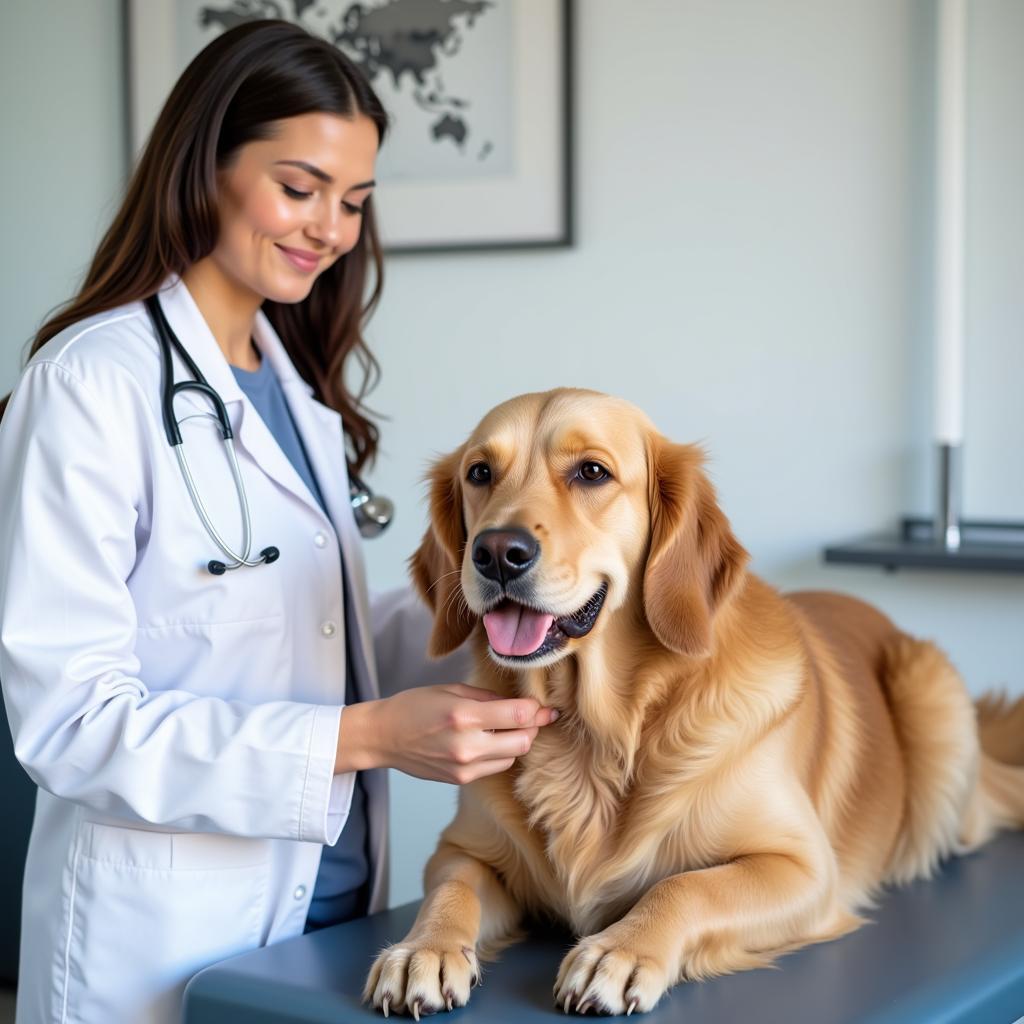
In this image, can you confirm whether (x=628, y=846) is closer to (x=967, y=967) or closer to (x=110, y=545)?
(x=967, y=967)

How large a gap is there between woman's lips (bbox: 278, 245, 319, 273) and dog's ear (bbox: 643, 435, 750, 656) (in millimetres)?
499

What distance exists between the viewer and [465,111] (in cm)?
295

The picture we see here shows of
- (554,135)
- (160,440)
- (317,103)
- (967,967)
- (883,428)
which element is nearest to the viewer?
(967,967)

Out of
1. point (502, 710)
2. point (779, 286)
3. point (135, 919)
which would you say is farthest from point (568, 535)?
point (779, 286)

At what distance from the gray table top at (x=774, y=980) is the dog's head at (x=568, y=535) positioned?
1.08 feet

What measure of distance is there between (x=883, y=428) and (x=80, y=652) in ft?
5.79

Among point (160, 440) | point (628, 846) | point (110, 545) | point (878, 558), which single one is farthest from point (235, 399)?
point (878, 558)

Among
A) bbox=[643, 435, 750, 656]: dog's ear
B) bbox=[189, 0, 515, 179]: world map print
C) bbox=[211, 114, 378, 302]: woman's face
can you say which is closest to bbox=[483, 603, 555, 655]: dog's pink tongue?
bbox=[643, 435, 750, 656]: dog's ear

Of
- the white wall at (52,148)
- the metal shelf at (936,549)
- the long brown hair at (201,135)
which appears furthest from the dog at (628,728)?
the white wall at (52,148)

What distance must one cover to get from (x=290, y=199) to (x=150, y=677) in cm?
61

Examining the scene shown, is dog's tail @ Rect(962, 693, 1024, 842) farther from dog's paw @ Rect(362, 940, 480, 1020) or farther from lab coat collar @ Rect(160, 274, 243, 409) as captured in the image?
lab coat collar @ Rect(160, 274, 243, 409)

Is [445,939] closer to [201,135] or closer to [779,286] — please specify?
[201,135]

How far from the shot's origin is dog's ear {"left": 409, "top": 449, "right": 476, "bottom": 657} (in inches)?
59.5

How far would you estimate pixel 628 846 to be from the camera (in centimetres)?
136
